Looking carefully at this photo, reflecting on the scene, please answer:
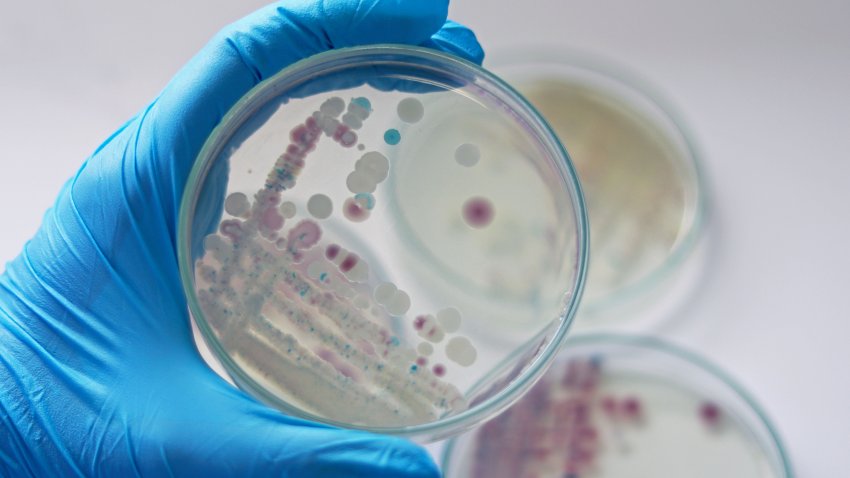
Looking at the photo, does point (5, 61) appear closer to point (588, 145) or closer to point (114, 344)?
point (114, 344)

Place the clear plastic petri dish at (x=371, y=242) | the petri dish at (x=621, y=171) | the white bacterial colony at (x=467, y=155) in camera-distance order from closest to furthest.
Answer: the clear plastic petri dish at (x=371, y=242), the white bacterial colony at (x=467, y=155), the petri dish at (x=621, y=171)

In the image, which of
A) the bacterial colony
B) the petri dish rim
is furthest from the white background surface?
the bacterial colony

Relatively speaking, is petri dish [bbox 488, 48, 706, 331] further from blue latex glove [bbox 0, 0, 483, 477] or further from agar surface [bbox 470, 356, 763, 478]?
blue latex glove [bbox 0, 0, 483, 477]

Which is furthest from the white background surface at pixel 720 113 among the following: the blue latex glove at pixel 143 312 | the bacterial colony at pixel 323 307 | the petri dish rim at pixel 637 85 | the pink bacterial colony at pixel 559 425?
the bacterial colony at pixel 323 307

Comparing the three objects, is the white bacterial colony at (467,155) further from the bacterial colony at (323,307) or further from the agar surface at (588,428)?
the agar surface at (588,428)

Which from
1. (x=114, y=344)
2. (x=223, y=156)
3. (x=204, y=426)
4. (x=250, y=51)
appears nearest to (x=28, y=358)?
(x=114, y=344)

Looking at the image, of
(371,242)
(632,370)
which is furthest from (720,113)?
(371,242)
